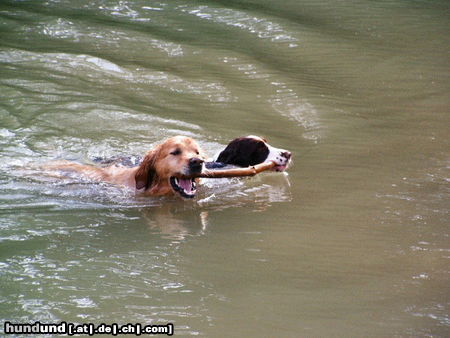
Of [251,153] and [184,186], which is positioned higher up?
[251,153]

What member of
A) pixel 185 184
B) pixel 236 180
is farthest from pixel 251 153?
pixel 185 184

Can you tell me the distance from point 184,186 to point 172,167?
0.27 m

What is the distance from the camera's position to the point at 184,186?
795 centimetres

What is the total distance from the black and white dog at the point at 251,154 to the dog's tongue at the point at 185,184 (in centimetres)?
39

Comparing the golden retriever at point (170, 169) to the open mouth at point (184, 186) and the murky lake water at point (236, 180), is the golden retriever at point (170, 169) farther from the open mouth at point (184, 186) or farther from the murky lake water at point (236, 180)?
the murky lake water at point (236, 180)

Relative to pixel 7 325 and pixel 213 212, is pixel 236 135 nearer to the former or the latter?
pixel 213 212

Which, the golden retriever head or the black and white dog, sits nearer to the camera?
the golden retriever head

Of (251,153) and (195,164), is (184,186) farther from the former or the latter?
(251,153)

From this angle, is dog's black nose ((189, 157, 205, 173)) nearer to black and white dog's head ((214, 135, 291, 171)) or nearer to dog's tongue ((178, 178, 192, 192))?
dog's tongue ((178, 178, 192, 192))

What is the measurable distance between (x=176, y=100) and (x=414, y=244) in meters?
5.35

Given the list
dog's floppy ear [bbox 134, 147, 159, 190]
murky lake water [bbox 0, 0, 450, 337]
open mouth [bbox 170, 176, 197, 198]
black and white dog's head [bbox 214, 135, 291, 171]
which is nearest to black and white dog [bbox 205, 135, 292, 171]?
black and white dog's head [bbox 214, 135, 291, 171]

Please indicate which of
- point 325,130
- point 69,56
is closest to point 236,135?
point 325,130

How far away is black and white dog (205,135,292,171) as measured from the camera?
8.23 metres

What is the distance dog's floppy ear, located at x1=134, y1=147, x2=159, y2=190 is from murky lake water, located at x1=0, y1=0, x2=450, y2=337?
232 millimetres
